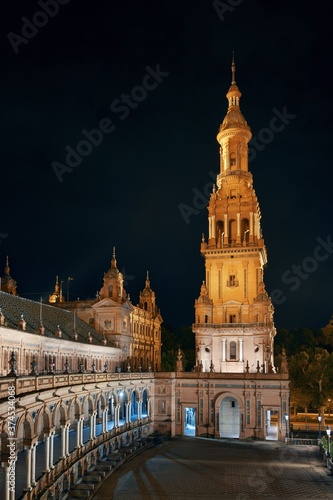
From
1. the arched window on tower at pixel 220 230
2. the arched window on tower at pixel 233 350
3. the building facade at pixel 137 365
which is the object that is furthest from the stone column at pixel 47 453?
the arched window on tower at pixel 220 230

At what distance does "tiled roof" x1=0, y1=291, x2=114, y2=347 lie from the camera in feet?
175

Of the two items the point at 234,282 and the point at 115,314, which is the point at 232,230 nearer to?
the point at 234,282

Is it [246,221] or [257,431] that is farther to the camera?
[246,221]

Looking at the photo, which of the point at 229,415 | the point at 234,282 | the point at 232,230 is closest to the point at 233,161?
the point at 232,230

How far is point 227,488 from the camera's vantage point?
148ft

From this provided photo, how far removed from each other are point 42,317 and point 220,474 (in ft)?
88.7

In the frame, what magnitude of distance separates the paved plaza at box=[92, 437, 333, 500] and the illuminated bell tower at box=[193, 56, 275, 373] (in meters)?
19.7

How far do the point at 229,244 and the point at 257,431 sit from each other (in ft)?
105

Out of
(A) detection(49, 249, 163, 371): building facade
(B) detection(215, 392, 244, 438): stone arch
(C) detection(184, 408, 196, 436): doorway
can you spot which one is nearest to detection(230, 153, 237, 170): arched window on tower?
(A) detection(49, 249, 163, 371): building facade

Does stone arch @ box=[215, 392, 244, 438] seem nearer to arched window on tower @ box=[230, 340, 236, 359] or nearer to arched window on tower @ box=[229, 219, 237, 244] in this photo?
arched window on tower @ box=[230, 340, 236, 359]

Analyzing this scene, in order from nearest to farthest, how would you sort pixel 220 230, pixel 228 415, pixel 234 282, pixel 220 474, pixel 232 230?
1. pixel 220 474
2. pixel 228 415
3. pixel 234 282
4. pixel 232 230
5. pixel 220 230

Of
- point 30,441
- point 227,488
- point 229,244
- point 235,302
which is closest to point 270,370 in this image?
point 235,302

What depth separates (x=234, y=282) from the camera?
89.6m

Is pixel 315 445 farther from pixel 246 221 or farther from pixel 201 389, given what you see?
pixel 246 221
